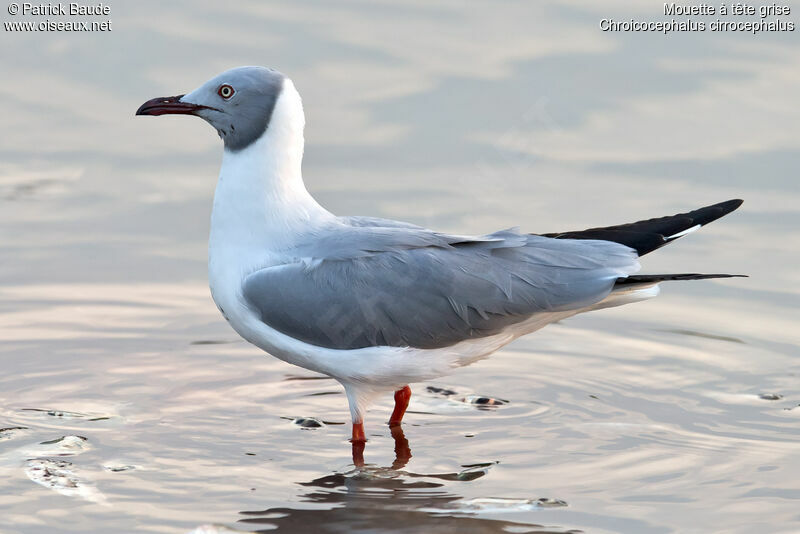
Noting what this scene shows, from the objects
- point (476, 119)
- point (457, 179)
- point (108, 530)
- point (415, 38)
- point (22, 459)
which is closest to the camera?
point (108, 530)

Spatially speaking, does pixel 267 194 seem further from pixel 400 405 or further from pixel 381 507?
pixel 381 507

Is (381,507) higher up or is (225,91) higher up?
A: (225,91)

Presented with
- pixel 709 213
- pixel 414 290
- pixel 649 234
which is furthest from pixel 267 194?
pixel 709 213

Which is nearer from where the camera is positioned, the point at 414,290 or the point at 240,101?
the point at 414,290

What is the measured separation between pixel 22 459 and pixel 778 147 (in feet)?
21.9

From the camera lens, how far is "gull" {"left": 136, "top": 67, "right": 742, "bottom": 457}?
21.4ft

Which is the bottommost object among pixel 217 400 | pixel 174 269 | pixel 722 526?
pixel 722 526

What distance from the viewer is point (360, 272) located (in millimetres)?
6523

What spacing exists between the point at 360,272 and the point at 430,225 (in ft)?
10.3

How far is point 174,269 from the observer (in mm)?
9031

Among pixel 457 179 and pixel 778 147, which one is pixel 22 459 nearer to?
pixel 457 179

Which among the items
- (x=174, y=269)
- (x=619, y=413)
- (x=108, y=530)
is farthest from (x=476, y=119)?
(x=108, y=530)

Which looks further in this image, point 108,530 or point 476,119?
point 476,119

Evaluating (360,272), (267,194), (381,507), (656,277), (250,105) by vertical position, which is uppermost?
(250,105)
